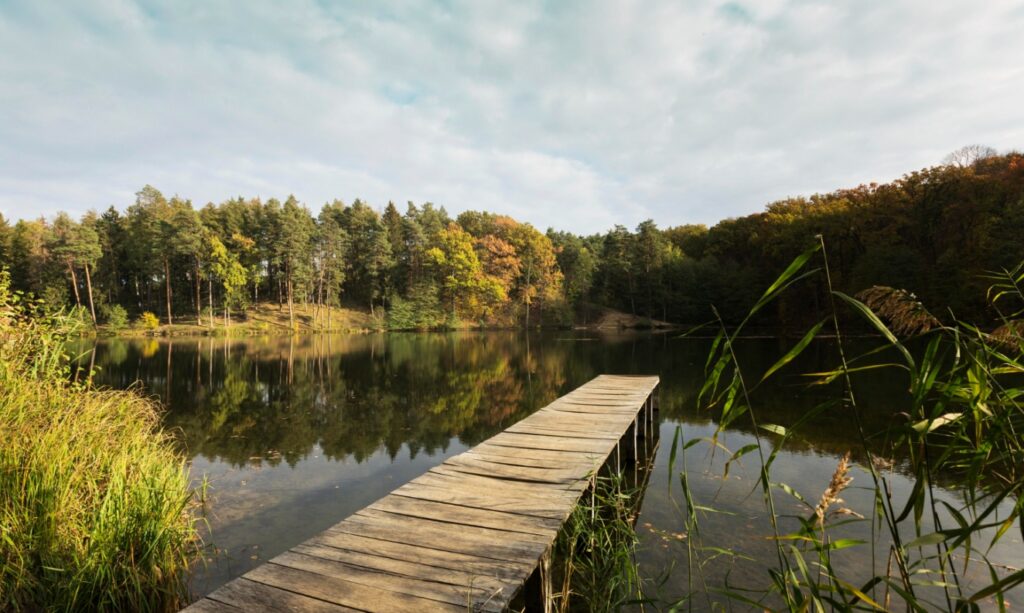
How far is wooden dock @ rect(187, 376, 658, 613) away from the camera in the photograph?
8.23 feet

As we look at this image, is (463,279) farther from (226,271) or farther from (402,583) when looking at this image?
(402,583)

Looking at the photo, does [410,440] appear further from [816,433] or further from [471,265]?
[471,265]

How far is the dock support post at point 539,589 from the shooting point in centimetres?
297

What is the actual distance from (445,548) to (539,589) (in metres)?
0.64

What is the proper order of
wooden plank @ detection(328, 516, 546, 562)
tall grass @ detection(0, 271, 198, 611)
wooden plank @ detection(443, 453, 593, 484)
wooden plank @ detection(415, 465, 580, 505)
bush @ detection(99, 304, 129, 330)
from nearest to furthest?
wooden plank @ detection(328, 516, 546, 562) < tall grass @ detection(0, 271, 198, 611) < wooden plank @ detection(415, 465, 580, 505) < wooden plank @ detection(443, 453, 593, 484) < bush @ detection(99, 304, 129, 330)

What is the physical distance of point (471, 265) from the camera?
168ft

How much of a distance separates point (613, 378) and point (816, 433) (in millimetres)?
3856

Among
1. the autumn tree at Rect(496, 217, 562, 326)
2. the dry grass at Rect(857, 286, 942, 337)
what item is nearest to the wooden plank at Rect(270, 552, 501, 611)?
the dry grass at Rect(857, 286, 942, 337)

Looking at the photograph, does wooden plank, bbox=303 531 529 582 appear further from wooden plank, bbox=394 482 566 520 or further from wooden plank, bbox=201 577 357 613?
wooden plank, bbox=394 482 566 520

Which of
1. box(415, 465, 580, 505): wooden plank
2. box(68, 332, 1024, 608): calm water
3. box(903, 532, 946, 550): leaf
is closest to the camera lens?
box(903, 532, 946, 550): leaf

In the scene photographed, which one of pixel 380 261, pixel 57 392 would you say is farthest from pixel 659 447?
pixel 380 261

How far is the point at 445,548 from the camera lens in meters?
3.02

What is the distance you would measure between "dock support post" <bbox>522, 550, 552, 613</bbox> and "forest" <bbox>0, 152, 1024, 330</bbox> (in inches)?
1380

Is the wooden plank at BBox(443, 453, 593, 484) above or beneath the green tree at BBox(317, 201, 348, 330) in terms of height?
beneath
